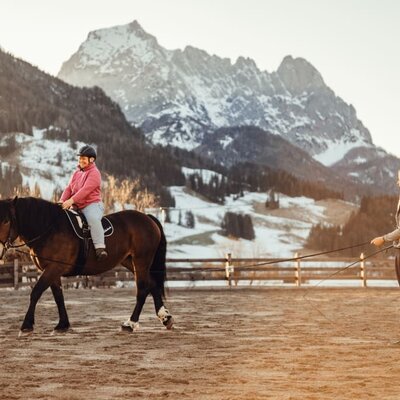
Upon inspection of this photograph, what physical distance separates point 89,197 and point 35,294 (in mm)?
1499

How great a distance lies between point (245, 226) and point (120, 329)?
12072 cm

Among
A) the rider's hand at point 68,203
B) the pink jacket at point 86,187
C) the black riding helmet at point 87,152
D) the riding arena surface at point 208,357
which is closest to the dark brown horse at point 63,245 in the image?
the rider's hand at point 68,203

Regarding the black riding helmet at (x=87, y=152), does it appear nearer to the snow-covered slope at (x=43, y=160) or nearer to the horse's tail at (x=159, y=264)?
the horse's tail at (x=159, y=264)

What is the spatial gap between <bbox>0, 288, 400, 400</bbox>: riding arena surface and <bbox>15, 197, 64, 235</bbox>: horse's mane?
56.9 inches

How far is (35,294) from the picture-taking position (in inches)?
367

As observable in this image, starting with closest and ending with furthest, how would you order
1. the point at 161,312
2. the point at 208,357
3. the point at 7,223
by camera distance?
1. the point at 208,357
2. the point at 7,223
3. the point at 161,312

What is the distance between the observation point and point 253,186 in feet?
589

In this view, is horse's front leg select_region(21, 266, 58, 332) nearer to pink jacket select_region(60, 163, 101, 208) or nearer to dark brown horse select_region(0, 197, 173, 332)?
dark brown horse select_region(0, 197, 173, 332)

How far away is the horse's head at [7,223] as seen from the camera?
30.2 feet

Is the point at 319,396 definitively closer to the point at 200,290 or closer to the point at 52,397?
the point at 52,397

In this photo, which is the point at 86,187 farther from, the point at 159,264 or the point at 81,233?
the point at 159,264

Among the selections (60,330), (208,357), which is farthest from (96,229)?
(208,357)

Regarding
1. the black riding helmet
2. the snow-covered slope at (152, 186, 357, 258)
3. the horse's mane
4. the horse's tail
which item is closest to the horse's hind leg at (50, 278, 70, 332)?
the horse's mane

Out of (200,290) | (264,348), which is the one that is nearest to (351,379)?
(264,348)
